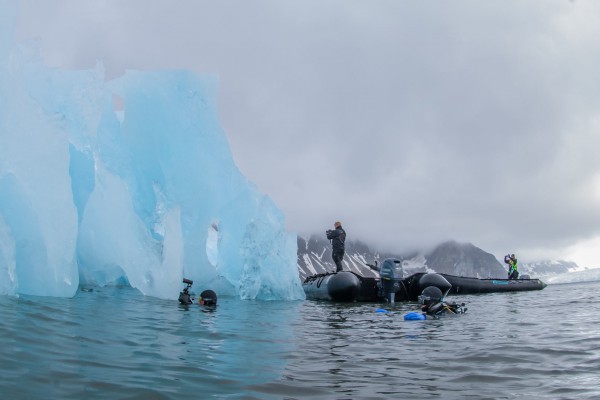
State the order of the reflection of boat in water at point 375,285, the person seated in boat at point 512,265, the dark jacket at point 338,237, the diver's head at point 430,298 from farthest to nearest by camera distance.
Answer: the person seated in boat at point 512,265 → the dark jacket at point 338,237 → the reflection of boat in water at point 375,285 → the diver's head at point 430,298

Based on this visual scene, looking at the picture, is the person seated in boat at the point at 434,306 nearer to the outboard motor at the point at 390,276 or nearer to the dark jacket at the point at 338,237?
the outboard motor at the point at 390,276

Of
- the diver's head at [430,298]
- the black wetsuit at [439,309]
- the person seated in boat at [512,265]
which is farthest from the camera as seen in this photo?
the person seated in boat at [512,265]

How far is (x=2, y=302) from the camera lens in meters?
7.49

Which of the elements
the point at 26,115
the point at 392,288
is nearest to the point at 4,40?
the point at 26,115

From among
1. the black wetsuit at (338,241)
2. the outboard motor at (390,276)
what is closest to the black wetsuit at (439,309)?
the outboard motor at (390,276)

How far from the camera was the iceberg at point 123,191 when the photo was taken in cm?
977

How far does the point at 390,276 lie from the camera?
16516mm

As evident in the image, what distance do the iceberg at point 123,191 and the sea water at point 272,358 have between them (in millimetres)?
2036

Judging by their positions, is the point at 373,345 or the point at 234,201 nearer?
the point at 373,345

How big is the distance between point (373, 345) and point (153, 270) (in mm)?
7990

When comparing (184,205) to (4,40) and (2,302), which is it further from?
(2,302)

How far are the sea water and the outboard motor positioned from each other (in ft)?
24.2

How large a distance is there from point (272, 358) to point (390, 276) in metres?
11.4

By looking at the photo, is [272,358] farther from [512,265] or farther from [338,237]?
[512,265]
